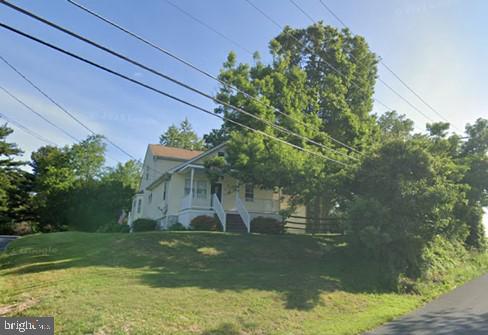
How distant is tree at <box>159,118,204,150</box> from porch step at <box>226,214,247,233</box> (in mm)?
33151

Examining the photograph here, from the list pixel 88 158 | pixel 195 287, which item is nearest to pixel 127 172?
pixel 88 158

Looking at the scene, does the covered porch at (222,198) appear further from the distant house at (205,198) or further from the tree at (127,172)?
the tree at (127,172)

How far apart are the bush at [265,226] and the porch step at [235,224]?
0.59 meters

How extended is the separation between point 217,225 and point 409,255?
10305mm

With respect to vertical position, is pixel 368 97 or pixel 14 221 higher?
pixel 368 97

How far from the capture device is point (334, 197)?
1514 cm

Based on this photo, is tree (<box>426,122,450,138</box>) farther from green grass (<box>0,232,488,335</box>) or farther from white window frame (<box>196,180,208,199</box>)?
white window frame (<box>196,180,208,199</box>)

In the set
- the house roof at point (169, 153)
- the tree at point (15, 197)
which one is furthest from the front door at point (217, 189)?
the tree at point (15, 197)

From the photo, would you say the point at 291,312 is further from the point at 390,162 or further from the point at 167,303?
the point at 390,162

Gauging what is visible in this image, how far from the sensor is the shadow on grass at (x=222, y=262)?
1023cm

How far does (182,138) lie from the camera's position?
5447 cm

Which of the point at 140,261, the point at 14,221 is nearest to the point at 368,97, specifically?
the point at 140,261

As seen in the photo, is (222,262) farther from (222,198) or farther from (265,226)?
(222,198)

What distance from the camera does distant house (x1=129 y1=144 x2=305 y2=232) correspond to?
2041cm
